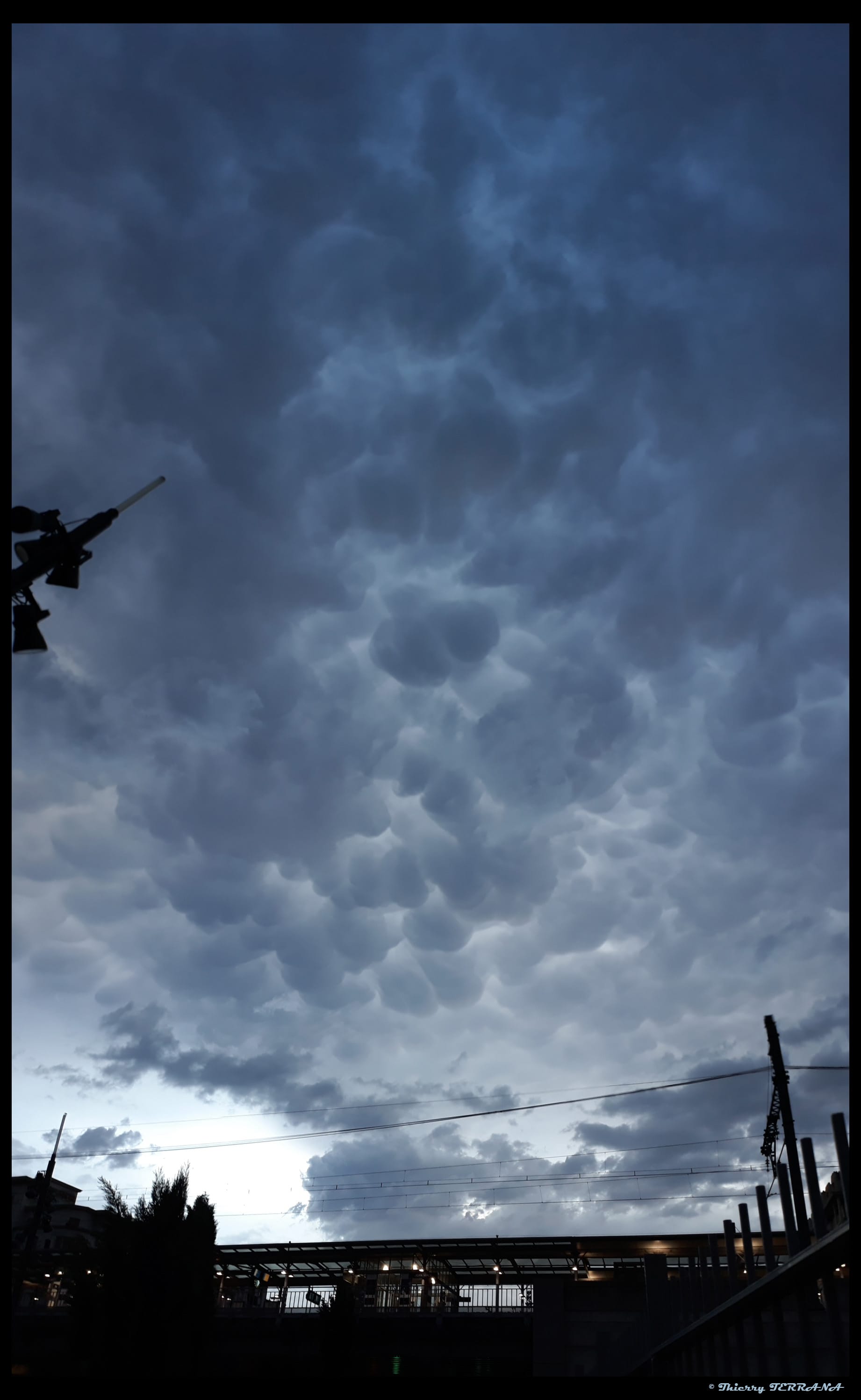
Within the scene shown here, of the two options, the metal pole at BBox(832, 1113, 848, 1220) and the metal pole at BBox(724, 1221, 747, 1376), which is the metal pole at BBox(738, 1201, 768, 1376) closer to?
the metal pole at BBox(724, 1221, 747, 1376)

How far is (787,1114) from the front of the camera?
28406 mm

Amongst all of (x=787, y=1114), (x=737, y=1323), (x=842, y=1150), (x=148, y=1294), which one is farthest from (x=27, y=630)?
(x=787, y=1114)

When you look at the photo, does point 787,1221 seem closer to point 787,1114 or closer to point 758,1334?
point 758,1334

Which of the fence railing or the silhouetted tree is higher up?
the fence railing

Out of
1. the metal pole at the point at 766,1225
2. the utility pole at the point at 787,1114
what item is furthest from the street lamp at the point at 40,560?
the utility pole at the point at 787,1114

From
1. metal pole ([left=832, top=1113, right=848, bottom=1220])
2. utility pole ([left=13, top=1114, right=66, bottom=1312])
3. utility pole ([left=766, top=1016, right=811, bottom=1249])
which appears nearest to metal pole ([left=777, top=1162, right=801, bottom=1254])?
metal pole ([left=832, top=1113, right=848, bottom=1220])

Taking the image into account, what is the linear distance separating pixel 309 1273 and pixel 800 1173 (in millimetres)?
40685

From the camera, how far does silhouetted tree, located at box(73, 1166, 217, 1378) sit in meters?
14.6

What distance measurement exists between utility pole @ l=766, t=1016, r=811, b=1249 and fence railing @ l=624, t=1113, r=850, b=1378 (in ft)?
45.5

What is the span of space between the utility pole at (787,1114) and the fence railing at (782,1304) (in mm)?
13875

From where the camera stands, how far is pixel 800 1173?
26.4m
